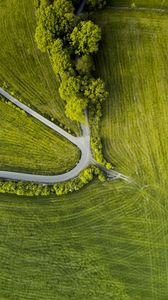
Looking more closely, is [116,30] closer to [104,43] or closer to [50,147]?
[104,43]

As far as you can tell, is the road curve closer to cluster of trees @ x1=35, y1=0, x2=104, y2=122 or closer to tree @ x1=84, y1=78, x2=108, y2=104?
cluster of trees @ x1=35, y1=0, x2=104, y2=122

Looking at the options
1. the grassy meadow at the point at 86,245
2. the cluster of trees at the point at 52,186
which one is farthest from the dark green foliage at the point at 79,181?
the grassy meadow at the point at 86,245

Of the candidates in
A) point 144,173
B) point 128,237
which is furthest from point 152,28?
point 128,237

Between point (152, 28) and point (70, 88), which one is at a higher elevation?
point (152, 28)

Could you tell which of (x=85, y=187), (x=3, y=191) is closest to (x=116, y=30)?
(x=85, y=187)

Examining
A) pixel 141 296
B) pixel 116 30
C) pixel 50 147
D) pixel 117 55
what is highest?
pixel 116 30
